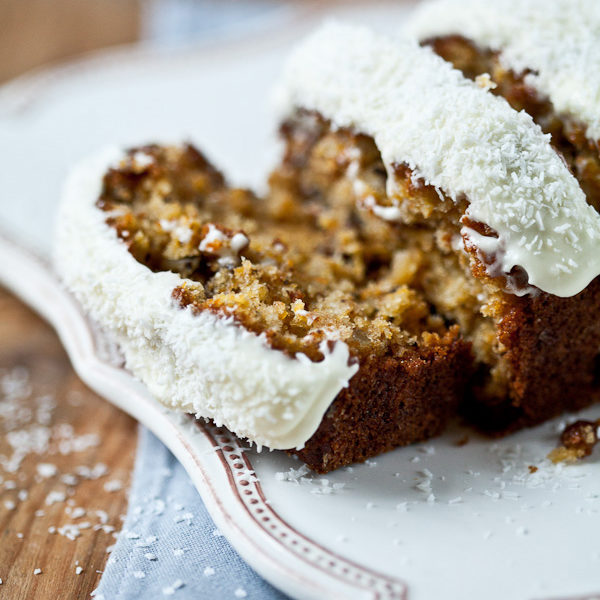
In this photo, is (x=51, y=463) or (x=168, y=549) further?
(x=51, y=463)

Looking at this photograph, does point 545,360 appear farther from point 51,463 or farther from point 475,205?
point 51,463

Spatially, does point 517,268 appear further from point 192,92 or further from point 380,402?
point 192,92

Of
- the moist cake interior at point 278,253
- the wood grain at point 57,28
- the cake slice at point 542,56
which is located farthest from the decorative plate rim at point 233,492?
the wood grain at point 57,28

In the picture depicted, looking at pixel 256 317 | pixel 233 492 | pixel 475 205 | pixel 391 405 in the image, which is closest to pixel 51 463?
pixel 233 492

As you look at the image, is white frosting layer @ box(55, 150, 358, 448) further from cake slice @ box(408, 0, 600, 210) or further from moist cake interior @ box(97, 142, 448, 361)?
cake slice @ box(408, 0, 600, 210)

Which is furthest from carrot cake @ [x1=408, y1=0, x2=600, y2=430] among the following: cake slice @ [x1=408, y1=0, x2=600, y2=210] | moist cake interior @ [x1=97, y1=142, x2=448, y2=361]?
moist cake interior @ [x1=97, y1=142, x2=448, y2=361]

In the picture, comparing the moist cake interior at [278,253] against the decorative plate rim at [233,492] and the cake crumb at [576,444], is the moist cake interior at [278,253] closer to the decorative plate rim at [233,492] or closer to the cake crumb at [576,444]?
the decorative plate rim at [233,492]
